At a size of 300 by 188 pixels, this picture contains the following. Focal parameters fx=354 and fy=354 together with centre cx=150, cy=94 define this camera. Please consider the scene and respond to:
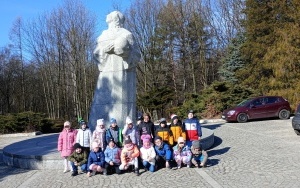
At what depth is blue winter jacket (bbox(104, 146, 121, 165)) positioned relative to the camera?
352 inches

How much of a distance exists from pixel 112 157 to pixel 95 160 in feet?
1.43

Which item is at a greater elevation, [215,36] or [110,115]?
[215,36]

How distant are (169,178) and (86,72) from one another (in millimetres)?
31550

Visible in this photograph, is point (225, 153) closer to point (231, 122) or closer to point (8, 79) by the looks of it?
point (231, 122)

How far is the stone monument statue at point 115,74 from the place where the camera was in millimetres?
11180

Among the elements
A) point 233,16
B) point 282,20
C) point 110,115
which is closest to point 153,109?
point 282,20

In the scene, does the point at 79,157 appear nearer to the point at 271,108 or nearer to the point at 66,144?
the point at 66,144

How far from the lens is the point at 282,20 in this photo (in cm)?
3155

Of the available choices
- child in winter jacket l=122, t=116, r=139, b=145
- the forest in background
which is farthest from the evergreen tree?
child in winter jacket l=122, t=116, r=139, b=145

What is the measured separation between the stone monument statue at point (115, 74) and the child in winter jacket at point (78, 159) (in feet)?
7.23

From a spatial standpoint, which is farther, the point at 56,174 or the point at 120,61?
the point at 120,61

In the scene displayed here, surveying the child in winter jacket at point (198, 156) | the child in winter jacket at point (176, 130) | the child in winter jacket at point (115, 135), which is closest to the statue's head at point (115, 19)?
the child in winter jacket at point (115, 135)

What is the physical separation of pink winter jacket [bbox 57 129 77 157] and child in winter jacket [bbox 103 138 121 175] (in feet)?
3.44

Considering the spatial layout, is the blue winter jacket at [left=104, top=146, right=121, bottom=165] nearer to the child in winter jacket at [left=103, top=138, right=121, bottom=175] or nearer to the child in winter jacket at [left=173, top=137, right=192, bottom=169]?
the child in winter jacket at [left=103, top=138, right=121, bottom=175]
